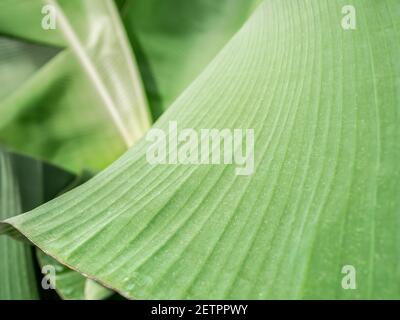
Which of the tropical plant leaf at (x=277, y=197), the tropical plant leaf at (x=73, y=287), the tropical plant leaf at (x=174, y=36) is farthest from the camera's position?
the tropical plant leaf at (x=174, y=36)

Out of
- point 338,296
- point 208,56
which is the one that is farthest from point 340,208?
point 208,56

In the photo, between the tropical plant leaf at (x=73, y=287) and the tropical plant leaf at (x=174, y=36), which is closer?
the tropical plant leaf at (x=73, y=287)

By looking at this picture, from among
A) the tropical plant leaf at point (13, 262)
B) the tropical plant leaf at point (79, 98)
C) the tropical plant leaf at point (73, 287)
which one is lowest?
the tropical plant leaf at point (73, 287)

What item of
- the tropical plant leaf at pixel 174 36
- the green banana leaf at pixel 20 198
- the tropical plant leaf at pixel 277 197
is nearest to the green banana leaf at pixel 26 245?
the green banana leaf at pixel 20 198

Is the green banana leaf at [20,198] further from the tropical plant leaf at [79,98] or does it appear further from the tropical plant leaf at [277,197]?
the tropical plant leaf at [277,197]

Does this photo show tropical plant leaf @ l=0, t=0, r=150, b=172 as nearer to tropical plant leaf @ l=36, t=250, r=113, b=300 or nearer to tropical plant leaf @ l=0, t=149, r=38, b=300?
tropical plant leaf @ l=0, t=149, r=38, b=300

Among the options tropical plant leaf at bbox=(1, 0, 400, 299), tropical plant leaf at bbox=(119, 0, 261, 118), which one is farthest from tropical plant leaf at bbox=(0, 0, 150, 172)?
tropical plant leaf at bbox=(1, 0, 400, 299)
